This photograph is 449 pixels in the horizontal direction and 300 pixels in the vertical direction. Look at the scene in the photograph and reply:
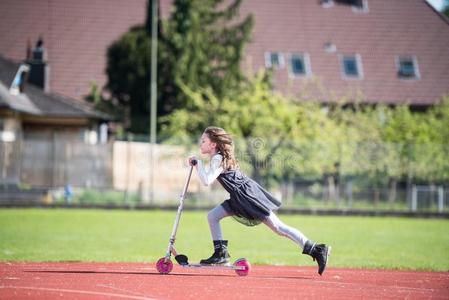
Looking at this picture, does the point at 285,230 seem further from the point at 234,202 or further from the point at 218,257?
the point at 218,257

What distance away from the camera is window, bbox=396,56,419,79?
53219mm

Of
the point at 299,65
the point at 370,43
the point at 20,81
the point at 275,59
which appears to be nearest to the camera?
the point at 20,81

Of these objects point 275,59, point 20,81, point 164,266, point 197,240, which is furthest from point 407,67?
point 164,266

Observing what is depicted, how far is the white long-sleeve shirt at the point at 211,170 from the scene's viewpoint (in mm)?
10547

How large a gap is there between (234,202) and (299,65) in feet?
137

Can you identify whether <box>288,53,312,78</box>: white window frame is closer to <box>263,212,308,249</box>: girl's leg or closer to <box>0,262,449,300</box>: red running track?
<box>0,262,449,300</box>: red running track

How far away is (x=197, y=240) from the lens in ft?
64.9

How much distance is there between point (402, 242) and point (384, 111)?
27426 millimetres

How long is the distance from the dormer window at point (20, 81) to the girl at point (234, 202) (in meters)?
34.7

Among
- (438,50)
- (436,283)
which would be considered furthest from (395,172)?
(436,283)

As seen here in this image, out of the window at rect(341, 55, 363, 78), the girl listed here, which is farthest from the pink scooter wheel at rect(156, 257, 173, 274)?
the window at rect(341, 55, 363, 78)

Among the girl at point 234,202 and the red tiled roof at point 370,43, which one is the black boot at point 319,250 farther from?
the red tiled roof at point 370,43

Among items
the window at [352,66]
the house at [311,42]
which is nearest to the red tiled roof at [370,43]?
the house at [311,42]

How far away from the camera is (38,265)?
12508 millimetres
